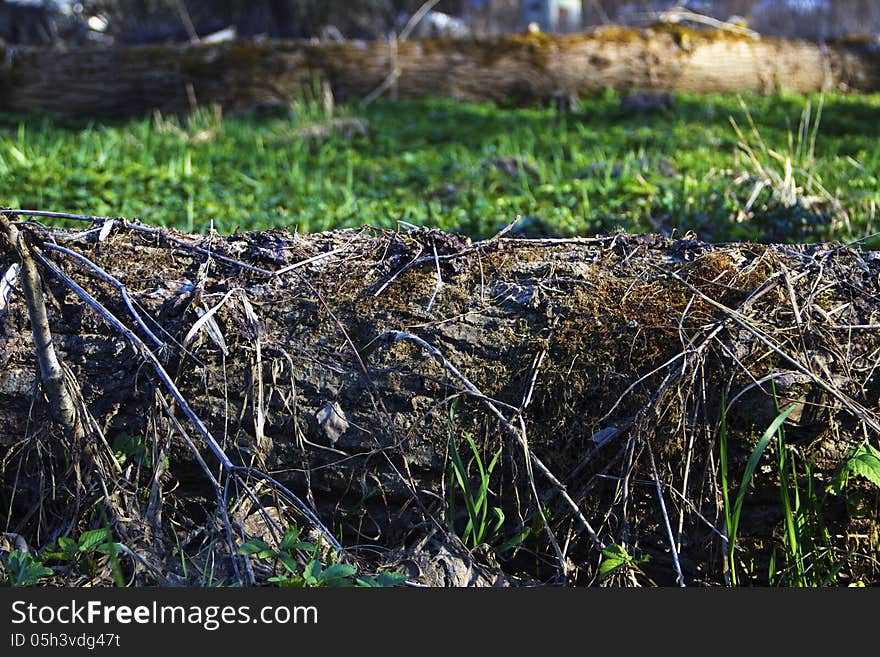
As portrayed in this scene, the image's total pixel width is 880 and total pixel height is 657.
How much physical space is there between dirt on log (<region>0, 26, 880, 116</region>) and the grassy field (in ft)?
1.38

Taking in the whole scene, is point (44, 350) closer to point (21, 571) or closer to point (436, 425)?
point (21, 571)

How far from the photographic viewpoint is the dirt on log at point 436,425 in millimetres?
2148

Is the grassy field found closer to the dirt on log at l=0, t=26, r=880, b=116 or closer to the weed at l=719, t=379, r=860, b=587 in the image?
the dirt on log at l=0, t=26, r=880, b=116

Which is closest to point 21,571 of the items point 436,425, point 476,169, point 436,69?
point 436,425

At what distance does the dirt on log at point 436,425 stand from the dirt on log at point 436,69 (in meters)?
6.08

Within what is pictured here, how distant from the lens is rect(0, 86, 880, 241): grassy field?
455 cm

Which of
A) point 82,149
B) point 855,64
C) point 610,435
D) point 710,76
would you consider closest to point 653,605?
point 610,435

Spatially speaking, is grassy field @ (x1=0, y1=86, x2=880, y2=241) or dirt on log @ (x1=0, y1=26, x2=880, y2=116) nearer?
grassy field @ (x1=0, y1=86, x2=880, y2=241)

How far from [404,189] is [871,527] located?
3.83 m

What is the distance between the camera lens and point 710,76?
8289 millimetres

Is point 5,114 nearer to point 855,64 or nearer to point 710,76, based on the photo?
point 710,76

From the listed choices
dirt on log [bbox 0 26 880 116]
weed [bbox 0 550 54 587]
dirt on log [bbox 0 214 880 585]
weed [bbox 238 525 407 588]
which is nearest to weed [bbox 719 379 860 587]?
dirt on log [bbox 0 214 880 585]

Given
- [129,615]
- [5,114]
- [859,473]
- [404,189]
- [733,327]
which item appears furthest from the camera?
[5,114]

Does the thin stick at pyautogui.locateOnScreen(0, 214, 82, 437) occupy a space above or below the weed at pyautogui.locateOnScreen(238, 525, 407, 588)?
above
